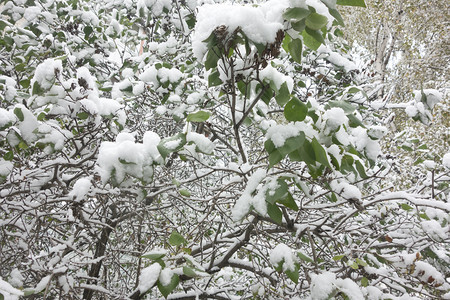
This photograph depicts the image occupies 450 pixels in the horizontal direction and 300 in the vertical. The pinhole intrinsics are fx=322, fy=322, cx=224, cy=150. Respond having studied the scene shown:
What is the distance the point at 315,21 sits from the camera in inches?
41.9

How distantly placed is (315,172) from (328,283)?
17.4 inches

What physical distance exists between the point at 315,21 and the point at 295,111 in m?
0.31

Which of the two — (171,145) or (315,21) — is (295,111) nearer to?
(315,21)

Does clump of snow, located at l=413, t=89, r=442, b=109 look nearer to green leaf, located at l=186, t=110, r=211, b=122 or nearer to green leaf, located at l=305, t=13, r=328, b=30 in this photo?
green leaf, located at l=305, t=13, r=328, b=30

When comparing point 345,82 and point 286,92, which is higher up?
point 345,82

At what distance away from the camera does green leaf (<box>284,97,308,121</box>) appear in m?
1.16

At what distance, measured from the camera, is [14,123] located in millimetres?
1650

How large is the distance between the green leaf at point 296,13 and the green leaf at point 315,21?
0.03 meters

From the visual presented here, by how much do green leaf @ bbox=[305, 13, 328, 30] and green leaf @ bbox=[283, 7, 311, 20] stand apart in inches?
1.1

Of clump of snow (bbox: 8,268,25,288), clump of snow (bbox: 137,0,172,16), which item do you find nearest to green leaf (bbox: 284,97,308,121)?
clump of snow (bbox: 8,268,25,288)

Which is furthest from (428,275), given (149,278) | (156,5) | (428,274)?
(156,5)

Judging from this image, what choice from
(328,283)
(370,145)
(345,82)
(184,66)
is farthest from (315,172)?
(345,82)

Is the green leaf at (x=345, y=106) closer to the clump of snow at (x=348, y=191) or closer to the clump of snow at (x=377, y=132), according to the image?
the clump of snow at (x=377, y=132)

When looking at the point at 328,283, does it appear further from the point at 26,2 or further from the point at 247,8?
the point at 26,2
